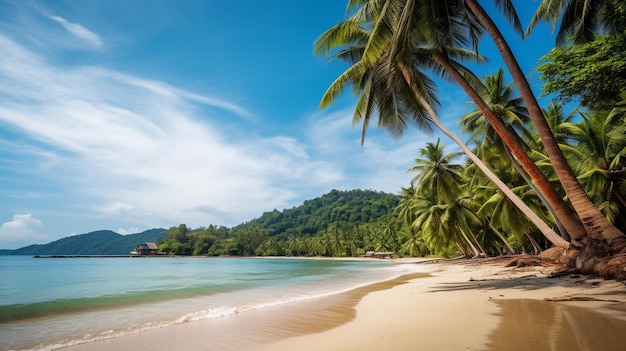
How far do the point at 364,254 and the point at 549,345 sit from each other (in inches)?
3085

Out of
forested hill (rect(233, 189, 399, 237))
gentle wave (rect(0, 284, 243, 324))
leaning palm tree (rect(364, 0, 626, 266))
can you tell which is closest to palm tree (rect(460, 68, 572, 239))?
leaning palm tree (rect(364, 0, 626, 266))

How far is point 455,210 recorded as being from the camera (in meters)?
29.3

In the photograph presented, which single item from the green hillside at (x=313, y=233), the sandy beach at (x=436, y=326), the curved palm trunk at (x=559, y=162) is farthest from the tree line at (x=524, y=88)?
the green hillside at (x=313, y=233)

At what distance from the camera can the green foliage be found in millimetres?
8023

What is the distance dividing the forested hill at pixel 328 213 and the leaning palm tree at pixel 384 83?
323ft

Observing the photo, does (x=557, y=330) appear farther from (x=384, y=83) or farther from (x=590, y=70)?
(x=384, y=83)

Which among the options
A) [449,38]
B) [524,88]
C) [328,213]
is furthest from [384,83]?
[328,213]

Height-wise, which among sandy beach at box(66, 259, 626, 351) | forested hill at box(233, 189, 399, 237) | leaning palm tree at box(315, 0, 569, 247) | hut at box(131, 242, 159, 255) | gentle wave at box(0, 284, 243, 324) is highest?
forested hill at box(233, 189, 399, 237)

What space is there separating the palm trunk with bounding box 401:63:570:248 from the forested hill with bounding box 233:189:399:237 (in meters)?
99.5

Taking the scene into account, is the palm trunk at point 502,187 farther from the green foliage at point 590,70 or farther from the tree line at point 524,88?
the green foliage at point 590,70

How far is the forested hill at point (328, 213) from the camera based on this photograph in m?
132

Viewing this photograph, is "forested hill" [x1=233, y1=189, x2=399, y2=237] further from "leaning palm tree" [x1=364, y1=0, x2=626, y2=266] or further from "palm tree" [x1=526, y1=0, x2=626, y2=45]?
"leaning palm tree" [x1=364, y1=0, x2=626, y2=266]

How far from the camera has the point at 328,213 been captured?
150000 millimetres

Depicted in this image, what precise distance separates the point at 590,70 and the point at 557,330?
24.2 feet
